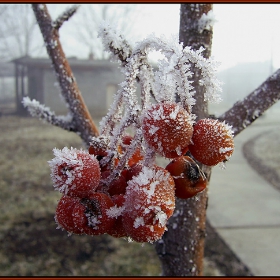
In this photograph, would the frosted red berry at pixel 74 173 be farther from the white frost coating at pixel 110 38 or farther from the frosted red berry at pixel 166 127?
the white frost coating at pixel 110 38

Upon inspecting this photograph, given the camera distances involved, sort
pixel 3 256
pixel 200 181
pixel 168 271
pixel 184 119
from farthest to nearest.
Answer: pixel 3 256 < pixel 168 271 < pixel 200 181 < pixel 184 119

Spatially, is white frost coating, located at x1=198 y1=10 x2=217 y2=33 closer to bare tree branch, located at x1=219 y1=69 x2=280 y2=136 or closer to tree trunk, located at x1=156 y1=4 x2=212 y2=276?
tree trunk, located at x1=156 y1=4 x2=212 y2=276

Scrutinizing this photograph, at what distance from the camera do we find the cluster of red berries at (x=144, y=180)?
0.52m

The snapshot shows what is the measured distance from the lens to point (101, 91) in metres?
15.5

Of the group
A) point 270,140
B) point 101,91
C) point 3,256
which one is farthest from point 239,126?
point 101,91

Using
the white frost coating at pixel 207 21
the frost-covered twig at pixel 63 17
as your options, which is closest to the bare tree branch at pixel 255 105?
the white frost coating at pixel 207 21

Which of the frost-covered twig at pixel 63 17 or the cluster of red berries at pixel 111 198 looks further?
the frost-covered twig at pixel 63 17

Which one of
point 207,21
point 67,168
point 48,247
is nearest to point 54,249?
point 48,247

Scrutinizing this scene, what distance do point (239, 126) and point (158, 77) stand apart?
67 centimetres

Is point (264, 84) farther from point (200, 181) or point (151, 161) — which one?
point (151, 161)

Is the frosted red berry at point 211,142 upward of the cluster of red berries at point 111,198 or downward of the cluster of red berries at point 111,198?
upward

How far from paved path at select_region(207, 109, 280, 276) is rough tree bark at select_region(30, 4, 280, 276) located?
2.38 metres

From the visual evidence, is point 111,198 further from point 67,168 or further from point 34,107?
point 34,107

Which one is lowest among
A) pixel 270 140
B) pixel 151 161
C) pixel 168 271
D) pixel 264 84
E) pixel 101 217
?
pixel 270 140
